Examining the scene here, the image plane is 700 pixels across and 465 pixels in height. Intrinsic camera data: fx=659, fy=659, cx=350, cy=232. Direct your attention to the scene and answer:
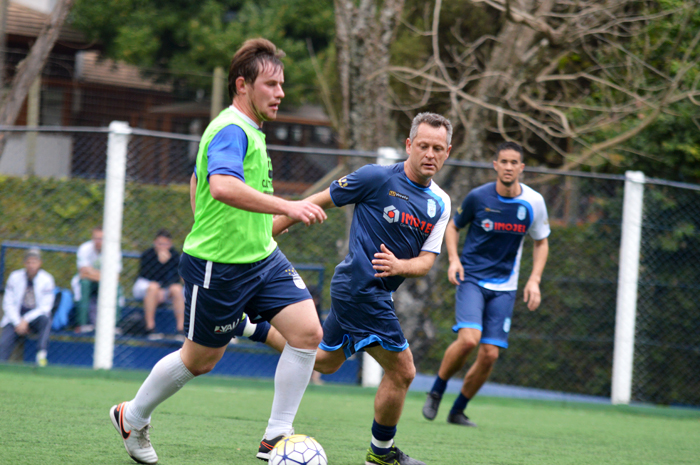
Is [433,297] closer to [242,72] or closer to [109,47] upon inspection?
[242,72]

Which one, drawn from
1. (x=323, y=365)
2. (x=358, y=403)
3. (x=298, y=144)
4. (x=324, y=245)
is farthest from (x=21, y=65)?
(x=298, y=144)

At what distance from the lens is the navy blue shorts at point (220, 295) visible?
295 centimetres

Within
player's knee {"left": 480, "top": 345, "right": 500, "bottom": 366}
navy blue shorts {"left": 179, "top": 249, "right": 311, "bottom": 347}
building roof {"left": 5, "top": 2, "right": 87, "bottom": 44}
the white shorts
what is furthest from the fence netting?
building roof {"left": 5, "top": 2, "right": 87, "bottom": 44}

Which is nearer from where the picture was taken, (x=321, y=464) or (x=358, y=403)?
(x=321, y=464)

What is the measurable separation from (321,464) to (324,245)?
16.0ft

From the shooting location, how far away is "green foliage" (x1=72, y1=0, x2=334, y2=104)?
16547 millimetres

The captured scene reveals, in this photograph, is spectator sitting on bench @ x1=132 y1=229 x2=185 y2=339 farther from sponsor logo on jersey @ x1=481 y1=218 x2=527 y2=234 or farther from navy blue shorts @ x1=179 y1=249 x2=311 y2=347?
navy blue shorts @ x1=179 y1=249 x2=311 y2=347

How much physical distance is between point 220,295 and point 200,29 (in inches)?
610

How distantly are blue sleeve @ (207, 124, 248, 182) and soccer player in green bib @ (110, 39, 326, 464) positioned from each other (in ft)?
0.04

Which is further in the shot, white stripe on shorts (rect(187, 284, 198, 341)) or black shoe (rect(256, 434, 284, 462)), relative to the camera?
black shoe (rect(256, 434, 284, 462))

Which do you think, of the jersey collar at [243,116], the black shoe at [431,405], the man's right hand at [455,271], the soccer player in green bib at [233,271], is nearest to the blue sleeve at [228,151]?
the soccer player in green bib at [233,271]

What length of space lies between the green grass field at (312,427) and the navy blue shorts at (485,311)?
72cm

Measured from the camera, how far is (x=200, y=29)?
55.9ft

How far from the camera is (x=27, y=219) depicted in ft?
27.0
